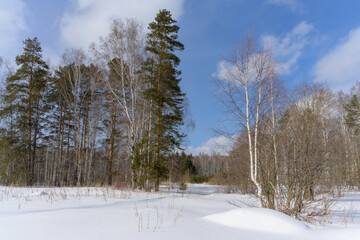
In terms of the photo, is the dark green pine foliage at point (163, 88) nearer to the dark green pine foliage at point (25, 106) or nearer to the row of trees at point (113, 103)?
the row of trees at point (113, 103)

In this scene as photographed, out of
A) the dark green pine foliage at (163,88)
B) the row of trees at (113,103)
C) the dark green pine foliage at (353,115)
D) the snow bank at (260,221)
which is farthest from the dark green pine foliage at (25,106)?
the dark green pine foliage at (353,115)

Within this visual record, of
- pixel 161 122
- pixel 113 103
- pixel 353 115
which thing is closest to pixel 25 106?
pixel 113 103

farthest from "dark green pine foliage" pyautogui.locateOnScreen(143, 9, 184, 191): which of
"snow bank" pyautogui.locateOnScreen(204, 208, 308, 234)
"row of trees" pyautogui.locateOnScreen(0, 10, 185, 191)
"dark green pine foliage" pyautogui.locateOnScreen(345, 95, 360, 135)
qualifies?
"dark green pine foliage" pyautogui.locateOnScreen(345, 95, 360, 135)

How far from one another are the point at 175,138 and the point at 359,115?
19.7 meters

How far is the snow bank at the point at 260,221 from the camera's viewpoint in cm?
333

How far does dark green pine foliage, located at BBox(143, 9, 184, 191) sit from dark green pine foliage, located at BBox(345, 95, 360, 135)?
1855 centimetres

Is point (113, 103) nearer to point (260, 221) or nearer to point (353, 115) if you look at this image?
point (260, 221)

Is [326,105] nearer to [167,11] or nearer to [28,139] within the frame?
[167,11]

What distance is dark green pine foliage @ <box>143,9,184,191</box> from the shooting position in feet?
38.2

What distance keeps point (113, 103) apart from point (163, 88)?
18.0 ft

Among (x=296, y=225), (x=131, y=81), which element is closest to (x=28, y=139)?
(x=131, y=81)

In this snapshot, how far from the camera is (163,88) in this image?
12547 mm

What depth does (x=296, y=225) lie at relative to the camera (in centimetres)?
336

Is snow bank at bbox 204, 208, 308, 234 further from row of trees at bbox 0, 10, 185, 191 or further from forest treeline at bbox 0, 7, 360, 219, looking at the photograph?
row of trees at bbox 0, 10, 185, 191
